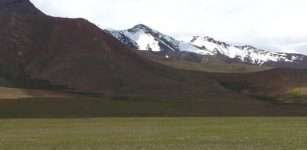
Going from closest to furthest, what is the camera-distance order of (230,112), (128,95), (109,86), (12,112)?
(12,112) < (230,112) < (128,95) < (109,86)

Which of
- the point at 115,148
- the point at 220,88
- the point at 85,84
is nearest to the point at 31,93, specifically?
the point at 85,84

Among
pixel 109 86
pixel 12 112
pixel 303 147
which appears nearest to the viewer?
pixel 303 147

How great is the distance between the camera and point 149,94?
181m

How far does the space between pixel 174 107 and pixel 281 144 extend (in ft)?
266

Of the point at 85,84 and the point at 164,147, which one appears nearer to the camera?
the point at 164,147

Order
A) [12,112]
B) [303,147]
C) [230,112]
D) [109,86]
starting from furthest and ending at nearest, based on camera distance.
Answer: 1. [109,86]
2. [230,112]
3. [12,112]
4. [303,147]

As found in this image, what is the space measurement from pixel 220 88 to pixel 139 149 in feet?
522

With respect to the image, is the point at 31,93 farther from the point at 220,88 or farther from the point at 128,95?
the point at 220,88

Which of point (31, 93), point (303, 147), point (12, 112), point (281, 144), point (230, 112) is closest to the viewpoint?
point (303, 147)

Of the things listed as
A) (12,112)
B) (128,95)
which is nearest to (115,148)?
(12,112)

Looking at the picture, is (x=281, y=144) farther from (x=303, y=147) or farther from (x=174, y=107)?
(x=174, y=107)

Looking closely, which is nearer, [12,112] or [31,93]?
[12,112]

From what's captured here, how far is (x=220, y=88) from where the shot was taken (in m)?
195

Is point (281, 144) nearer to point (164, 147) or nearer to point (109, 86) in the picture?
point (164, 147)
